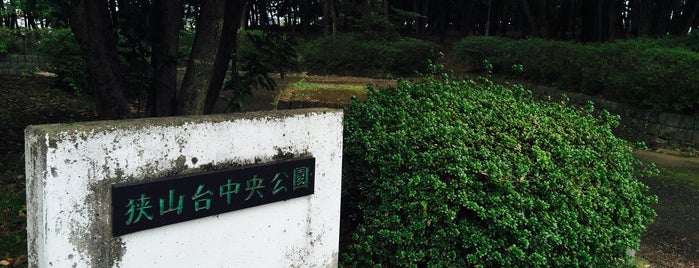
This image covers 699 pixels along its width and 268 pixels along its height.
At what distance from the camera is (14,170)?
5.30m

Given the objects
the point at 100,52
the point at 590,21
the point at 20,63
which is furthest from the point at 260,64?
the point at 590,21

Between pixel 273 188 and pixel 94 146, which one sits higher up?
pixel 94 146

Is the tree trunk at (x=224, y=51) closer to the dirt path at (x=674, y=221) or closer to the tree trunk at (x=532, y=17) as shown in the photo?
the dirt path at (x=674, y=221)

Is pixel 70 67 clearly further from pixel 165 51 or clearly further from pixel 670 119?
pixel 670 119

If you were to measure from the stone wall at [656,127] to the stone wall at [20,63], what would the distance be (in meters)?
12.0

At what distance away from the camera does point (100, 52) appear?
12.0 feet

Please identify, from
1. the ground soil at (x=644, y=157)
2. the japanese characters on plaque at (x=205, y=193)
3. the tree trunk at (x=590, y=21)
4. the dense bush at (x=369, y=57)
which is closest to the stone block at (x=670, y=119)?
the ground soil at (x=644, y=157)

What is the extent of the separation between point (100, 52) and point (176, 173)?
1.80 meters

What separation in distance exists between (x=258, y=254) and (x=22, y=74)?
12.5m

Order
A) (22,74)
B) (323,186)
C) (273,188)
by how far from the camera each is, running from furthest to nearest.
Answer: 1. (22,74)
2. (323,186)
3. (273,188)

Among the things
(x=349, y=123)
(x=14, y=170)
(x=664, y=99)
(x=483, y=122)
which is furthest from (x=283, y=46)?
(x=664, y=99)

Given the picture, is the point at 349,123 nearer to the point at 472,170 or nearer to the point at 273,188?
the point at 472,170

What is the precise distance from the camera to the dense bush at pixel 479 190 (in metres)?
3.02

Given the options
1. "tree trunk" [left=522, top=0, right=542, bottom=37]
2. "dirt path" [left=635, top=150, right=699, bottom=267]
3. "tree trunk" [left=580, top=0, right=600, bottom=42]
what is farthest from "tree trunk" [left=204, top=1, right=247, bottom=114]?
"tree trunk" [left=580, top=0, right=600, bottom=42]
